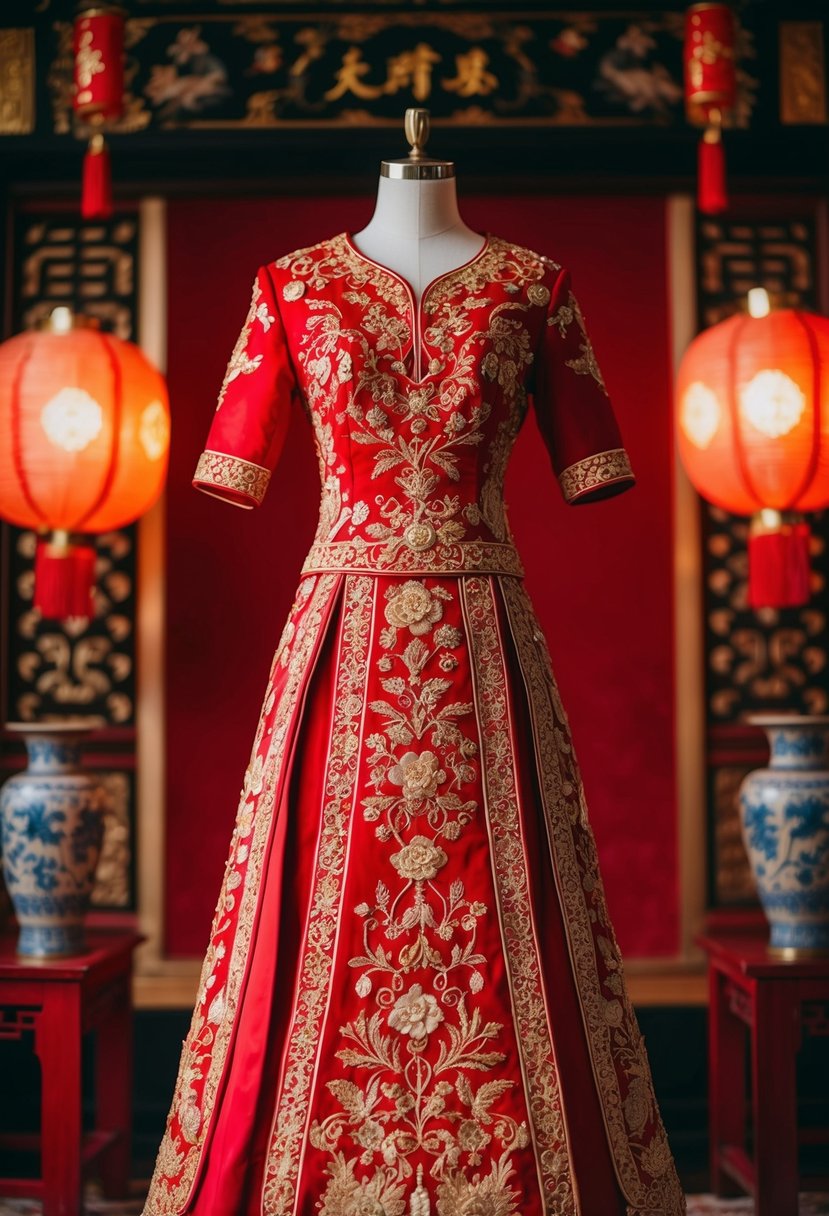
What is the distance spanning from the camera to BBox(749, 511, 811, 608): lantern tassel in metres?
2.51

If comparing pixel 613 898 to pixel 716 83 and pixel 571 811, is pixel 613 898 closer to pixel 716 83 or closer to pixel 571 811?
pixel 571 811

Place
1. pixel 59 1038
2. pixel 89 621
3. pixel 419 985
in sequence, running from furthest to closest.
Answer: pixel 89 621 < pixel 59 1038 < pixel 419 985

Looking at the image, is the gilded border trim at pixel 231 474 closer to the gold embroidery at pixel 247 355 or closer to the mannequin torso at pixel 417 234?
the gold embroidery at pixel 247 355

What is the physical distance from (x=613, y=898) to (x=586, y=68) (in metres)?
1.77

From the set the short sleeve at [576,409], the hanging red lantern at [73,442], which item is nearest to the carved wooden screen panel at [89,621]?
the hanging red lantern at [73,442]

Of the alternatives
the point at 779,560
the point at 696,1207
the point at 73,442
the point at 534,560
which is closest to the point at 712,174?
the point at 779,560

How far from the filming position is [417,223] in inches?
76.8

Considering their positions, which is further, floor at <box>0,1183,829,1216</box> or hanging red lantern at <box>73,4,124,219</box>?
hanging red lantern at <box>73,4,124,219</box>

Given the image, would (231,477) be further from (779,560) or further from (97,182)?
(779,560)

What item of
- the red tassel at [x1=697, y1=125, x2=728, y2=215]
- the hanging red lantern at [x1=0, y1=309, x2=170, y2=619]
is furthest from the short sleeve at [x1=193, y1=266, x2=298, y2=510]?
the red tassel at [x1=697, y1=125, x2=728, y2=215]

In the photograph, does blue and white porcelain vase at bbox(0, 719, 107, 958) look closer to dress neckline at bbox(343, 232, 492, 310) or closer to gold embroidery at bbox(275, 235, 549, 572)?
gold embroidery at bbox(275, 235, 549, 572)

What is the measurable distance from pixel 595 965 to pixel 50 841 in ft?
3.48

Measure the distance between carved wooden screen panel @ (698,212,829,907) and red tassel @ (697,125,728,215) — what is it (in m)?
0.45

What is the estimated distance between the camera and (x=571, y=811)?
1817 mm
